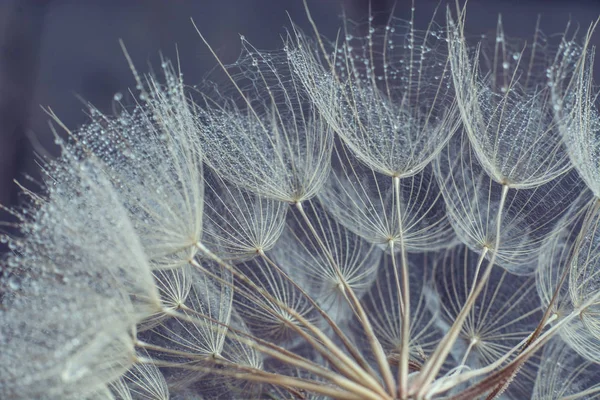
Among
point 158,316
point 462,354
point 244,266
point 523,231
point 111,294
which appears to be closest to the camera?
point 111,294

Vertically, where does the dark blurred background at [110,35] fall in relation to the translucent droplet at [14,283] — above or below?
above

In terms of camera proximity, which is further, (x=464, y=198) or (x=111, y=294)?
(x=464, y=198)

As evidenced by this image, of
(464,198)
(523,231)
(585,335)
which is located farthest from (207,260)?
(585,335)

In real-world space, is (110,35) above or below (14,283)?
above

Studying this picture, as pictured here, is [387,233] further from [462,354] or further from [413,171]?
[462,354]

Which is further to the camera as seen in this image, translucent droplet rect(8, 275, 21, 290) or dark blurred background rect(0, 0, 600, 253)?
dark blurred background rect(0, 0, 600, 253)

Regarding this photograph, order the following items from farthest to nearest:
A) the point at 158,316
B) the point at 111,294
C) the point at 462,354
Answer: the point at 462,354 < the point at 158,316 < the point at 111,294

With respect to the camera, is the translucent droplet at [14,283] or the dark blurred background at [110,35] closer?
the translucent droplet at [14,283]

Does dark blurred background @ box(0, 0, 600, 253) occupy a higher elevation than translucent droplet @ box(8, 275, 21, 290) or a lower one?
higher
